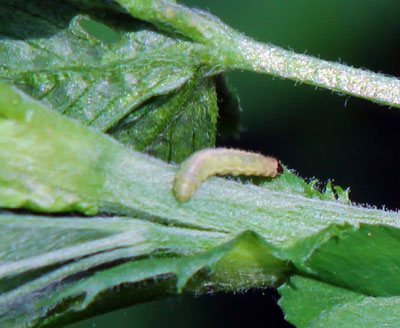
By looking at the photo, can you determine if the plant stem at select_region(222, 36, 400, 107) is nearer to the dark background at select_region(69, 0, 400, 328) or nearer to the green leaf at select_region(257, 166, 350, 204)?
the green leaf at select_region(257, 166, 350, 204)

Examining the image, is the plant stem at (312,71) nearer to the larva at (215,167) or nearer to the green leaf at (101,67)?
the green leaf at (101,67)

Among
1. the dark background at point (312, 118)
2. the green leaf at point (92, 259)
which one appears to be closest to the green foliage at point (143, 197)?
the green leaf at point (92, 259)

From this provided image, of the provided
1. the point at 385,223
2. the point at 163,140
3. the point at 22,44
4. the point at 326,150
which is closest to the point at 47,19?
the point at 22,44

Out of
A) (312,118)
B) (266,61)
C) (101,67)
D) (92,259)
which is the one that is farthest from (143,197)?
(312,118)

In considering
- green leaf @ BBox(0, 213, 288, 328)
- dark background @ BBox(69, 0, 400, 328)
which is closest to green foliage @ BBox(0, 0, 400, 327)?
green leaf @ BBox(0, 213, 288, 328)

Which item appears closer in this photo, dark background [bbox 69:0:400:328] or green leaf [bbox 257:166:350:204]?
green leaf [bbox 257:166:350:204]

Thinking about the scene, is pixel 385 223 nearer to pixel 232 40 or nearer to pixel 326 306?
pixel 326 306

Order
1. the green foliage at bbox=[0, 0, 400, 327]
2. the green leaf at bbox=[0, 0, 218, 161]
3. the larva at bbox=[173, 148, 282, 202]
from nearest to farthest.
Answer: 1. the green foliage at bbox=[0, 0, 400, 327]
2. the larva at bbox=[173, 148, 282, 202]
3. the green leaf at bbox=[0, 0, 218, 161]

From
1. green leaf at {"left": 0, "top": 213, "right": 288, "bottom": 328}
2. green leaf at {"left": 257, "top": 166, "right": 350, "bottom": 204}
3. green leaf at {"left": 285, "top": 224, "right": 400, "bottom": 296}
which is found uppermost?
green leaf at {"left": 257, "top": 166, "right": 350, "bottom": 204}
